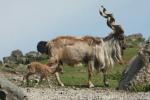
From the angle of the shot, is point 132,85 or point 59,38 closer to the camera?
point 132,85

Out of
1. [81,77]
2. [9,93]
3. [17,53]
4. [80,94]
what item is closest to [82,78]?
[81,77]

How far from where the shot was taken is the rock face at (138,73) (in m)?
26.3

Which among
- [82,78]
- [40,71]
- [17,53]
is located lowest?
[82,78]

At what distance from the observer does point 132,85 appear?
86.2 feet

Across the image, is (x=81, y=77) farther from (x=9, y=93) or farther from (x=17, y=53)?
(x=17, y=53)

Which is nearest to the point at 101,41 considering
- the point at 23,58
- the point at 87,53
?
the point at 87,53

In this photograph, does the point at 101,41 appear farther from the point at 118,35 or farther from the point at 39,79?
the point at 39,79

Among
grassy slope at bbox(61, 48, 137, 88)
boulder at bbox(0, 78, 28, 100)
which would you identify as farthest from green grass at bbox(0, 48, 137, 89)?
boulder at bbox(0, 78, 28, 100)

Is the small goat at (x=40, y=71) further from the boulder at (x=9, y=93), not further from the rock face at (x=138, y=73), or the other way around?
→ the boulder at (x=9, y=93)

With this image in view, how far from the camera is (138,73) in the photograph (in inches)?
1054

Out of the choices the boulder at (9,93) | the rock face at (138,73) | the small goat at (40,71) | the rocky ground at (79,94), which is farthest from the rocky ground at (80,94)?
the small goat at (40,71)

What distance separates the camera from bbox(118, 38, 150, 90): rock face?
26.3m

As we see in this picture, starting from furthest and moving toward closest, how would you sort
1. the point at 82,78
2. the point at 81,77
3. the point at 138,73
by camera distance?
the point at 81,77 < the point at 82,78 < the point at 138,73

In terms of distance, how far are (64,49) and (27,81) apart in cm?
206
